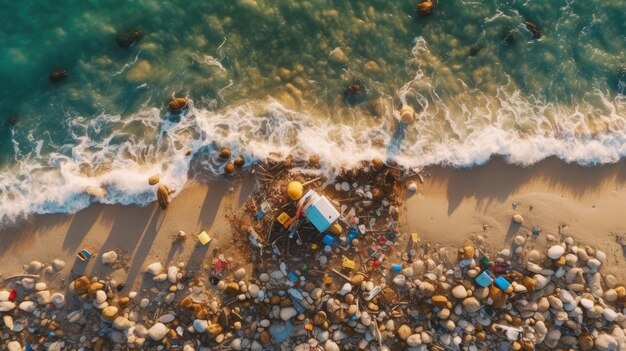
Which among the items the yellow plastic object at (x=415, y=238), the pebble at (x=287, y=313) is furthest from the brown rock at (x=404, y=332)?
the pebble at (x=287, y=313)

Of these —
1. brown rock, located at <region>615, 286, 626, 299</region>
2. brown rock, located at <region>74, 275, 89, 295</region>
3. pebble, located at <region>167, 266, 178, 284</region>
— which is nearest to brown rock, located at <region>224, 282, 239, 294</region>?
pebble, located at <region>167, 266, 178, 284</region>

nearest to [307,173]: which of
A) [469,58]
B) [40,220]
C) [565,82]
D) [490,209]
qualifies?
[490,209]

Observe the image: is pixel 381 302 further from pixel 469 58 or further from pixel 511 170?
pixel 469 58

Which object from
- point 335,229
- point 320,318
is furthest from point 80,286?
point 335,229

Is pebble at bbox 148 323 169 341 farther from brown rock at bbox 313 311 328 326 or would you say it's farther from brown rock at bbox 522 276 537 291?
brown rock at bbox 522 276 537 291

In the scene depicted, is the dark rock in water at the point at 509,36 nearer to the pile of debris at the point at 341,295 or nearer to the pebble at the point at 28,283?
the pile of debris at the point at 341,295

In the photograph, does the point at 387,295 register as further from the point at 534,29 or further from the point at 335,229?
the point at 534,29

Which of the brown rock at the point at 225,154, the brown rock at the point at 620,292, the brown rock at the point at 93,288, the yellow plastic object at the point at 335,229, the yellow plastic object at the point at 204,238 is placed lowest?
the brown rock at the point at 93,288
